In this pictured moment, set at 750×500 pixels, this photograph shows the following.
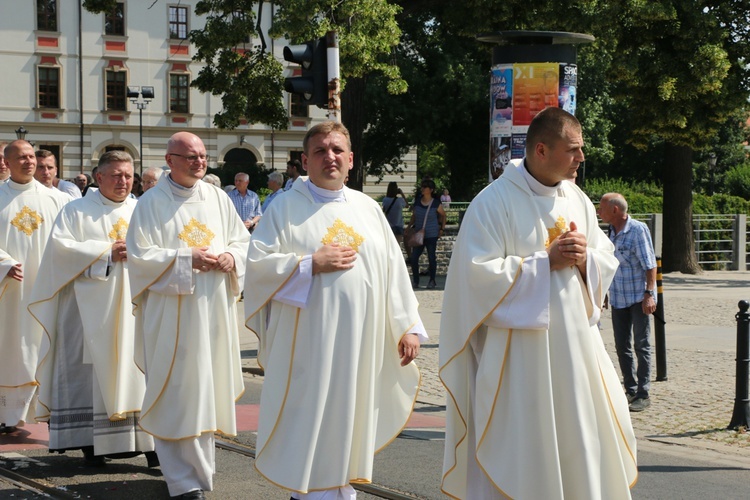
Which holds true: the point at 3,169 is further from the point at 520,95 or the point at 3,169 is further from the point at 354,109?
the point at 354,109

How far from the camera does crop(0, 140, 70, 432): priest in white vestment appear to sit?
8727 millimetres

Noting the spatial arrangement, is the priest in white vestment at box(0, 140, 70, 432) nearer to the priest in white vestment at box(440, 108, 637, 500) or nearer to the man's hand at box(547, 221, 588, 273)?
the priest in white vestment at box(440, 108, 637, 500)

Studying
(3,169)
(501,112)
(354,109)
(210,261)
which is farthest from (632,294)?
(354,109)

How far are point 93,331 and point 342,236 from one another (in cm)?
247

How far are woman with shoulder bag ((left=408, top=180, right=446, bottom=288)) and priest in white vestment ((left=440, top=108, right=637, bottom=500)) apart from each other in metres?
15.3

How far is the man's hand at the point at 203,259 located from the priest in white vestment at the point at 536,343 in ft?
Result: 6.38

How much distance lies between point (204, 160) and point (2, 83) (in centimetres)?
5563

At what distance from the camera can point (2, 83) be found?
193ft

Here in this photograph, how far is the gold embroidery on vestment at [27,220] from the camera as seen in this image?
886 cm

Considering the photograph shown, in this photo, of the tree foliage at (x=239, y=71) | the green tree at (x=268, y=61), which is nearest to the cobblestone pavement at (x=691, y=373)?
the green tree at (x=268, y=61)

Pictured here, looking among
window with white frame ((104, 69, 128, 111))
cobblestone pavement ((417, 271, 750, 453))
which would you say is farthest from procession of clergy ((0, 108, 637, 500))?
window with white frame ((104, 69, 128, 111))

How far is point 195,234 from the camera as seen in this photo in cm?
682

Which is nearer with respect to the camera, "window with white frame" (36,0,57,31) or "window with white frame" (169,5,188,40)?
"window with white frame" (36,0,57,31)

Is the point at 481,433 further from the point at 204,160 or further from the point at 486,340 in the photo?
the point at 204,160
